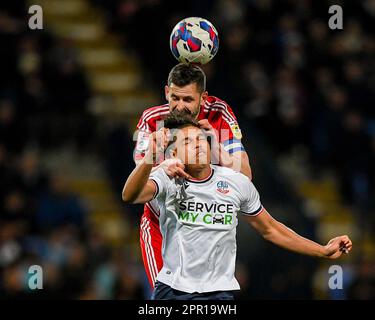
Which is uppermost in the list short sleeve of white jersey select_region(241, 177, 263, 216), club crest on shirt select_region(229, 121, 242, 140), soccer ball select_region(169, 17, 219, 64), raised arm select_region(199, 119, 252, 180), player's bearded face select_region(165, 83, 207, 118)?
soccer ball select_region(169, 17, 219, 64)

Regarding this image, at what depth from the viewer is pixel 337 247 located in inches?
277

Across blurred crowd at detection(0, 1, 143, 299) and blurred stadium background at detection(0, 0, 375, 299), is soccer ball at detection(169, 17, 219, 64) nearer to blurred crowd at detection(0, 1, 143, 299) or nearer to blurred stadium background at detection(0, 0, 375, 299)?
blurred stadium background at detection(0, 0, 375, 299)

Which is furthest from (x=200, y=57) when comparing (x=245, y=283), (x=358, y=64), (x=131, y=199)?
(x=358, y=64)

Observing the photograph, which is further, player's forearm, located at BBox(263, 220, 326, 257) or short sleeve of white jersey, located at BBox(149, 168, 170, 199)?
player's forearm, located at BBox(263, 220, 326, 257)

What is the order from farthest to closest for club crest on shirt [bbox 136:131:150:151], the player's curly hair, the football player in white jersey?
club crest on shirt [bbox 136:131:150:151] → the player's curly hair → the football player in white jersey

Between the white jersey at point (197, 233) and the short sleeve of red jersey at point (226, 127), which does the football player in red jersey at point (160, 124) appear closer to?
the short sleeve of red jersey at point (226, 127)

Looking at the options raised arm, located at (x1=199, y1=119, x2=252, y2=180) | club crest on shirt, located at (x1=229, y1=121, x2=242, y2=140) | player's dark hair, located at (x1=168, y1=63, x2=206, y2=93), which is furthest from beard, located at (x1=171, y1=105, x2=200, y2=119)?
club crest on shirt, located at (x1=229, y1=121, x2=242, y2=140)

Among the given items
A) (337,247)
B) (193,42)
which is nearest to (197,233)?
(337,247)

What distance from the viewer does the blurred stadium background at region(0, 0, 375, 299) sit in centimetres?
1196

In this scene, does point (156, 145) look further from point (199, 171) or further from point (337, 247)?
point (337, 247)

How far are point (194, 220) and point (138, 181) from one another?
57 centimetres

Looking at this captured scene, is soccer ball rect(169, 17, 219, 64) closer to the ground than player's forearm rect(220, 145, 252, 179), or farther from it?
farther from it

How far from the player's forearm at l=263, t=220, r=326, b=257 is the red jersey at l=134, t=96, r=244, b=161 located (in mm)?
1393
